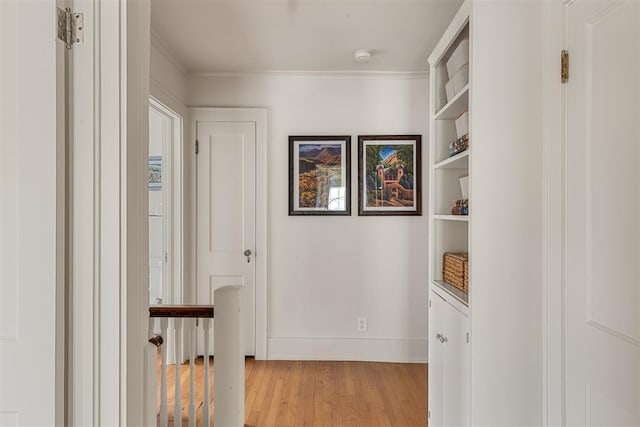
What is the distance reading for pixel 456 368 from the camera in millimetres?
1792

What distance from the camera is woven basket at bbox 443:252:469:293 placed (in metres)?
1.90

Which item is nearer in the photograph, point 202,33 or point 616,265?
point 616,265

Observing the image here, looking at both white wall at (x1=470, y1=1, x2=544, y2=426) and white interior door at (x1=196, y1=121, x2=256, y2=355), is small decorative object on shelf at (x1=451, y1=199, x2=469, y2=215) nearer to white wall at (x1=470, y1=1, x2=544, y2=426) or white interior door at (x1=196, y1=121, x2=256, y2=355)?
white wall at (x1=470, y1=1, x2=544, y2=426)

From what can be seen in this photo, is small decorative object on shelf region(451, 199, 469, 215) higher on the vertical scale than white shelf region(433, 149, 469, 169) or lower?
lower

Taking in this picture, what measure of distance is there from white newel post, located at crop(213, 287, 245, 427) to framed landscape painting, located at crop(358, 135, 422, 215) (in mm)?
1775

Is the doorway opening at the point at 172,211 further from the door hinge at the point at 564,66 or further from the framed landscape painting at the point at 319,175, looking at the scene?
Answer: the door hinge at the point at 564,66

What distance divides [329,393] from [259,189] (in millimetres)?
1709

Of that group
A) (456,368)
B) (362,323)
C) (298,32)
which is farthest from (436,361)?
(298,32)

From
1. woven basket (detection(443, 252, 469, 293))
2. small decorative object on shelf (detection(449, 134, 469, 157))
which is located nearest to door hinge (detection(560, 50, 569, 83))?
small decorative object on shelf (detection(449, 134, 469, 157))

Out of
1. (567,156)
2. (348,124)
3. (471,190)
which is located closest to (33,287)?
(471,190)

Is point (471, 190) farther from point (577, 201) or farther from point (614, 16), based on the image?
point (614, 16)

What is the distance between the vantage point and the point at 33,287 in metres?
0.85

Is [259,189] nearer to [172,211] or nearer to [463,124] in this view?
[172,211]

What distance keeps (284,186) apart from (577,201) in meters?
2.46
